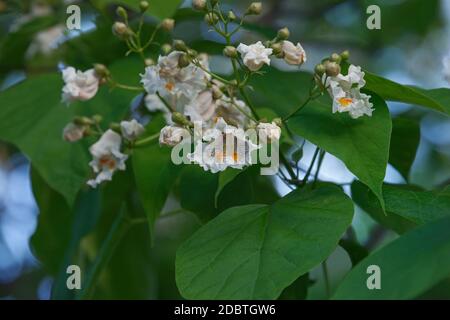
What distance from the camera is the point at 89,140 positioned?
61.2 inches

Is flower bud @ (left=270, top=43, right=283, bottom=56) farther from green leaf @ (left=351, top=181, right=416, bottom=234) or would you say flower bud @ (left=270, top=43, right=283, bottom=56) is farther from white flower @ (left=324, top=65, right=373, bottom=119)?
green leaf @ (left=351, top=181, right=416, bottom=234)

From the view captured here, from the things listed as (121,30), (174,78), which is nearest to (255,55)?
(174,78)

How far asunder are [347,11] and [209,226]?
6.81ft

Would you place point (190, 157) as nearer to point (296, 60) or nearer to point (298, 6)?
point (296, 60)

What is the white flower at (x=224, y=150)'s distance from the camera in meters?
1.13

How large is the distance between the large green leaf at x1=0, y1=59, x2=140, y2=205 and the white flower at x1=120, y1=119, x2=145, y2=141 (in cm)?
17

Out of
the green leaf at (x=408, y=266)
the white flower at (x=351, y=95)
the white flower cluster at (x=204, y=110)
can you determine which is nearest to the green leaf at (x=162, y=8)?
the white flower cluster at (x=204, y=110)

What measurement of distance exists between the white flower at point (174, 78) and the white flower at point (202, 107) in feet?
0.05

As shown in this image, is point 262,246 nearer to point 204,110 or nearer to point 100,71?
point 204,110

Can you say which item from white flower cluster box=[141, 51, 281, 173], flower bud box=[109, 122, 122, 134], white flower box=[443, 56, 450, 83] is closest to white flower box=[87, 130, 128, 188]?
flower bud box=[109, 122, 122, 134]

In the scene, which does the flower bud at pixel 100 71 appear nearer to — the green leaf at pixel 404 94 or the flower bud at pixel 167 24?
the flower bud at pixel 167 24

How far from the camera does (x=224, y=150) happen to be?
1.13 m

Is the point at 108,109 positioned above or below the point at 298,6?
above
